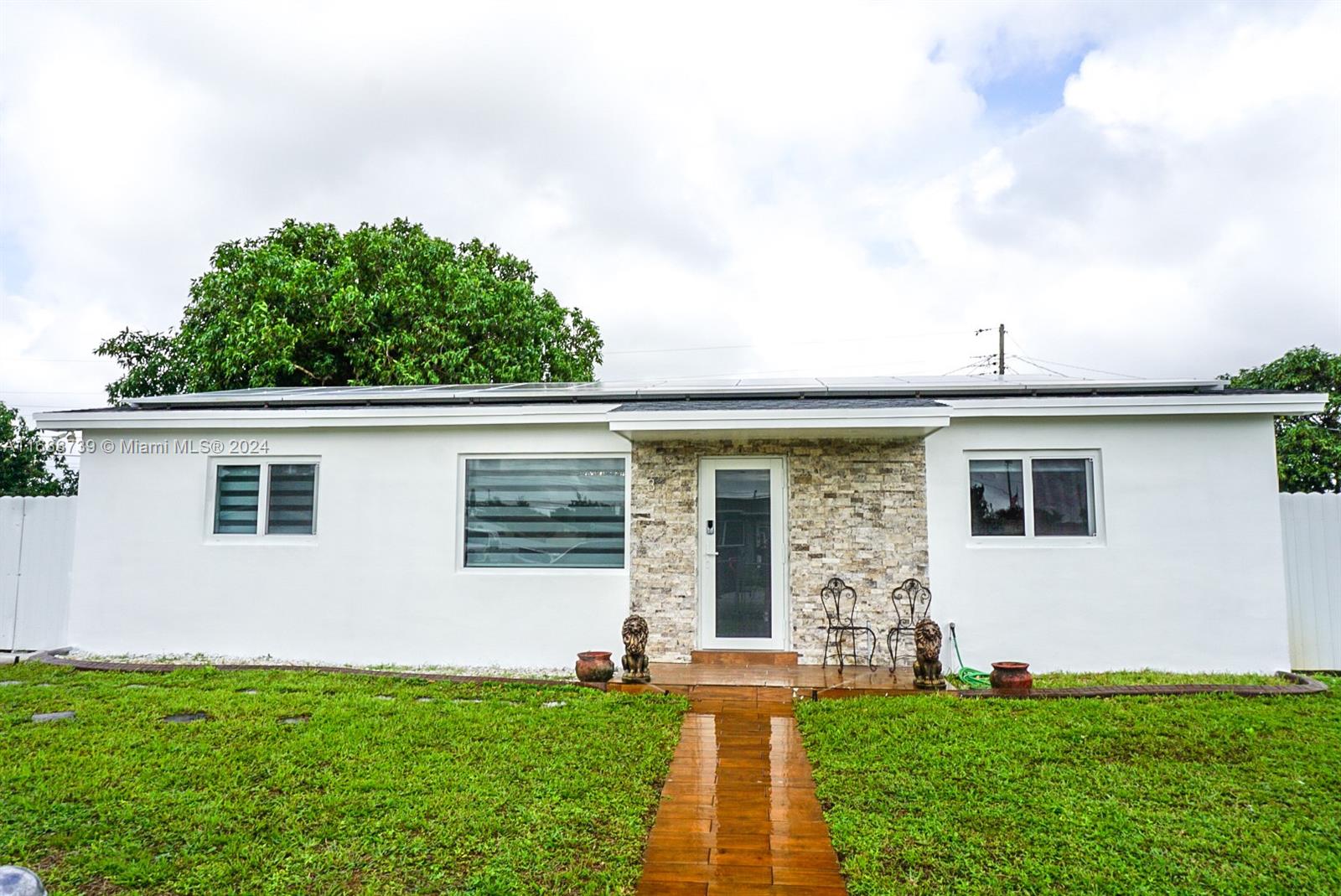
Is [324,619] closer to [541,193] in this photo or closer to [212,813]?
[212,813]

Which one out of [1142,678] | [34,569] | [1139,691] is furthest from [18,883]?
[34,569]

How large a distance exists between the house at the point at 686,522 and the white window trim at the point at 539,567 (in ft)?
0.09

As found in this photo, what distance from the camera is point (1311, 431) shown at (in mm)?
13641

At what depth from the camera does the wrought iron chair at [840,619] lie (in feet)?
24.8

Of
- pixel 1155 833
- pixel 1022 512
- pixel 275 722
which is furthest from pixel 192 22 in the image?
pixel 1155 833

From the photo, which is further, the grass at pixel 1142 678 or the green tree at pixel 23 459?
the green tree at pixel 23 459

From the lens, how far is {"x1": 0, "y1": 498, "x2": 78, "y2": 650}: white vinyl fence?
28.9 feet

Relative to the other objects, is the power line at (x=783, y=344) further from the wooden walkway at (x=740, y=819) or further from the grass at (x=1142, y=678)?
the wooden walkway at (x=740, y=819)

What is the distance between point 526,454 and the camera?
8.33 meters

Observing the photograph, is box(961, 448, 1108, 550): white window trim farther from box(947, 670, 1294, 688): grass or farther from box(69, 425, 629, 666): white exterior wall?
box(69, 425, 629, 666): white exterior wall

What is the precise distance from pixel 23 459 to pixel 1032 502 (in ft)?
75.2

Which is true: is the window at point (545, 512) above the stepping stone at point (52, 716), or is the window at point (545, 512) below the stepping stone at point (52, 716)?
above

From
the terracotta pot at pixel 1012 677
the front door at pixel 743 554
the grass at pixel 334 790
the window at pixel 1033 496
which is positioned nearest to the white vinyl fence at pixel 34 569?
the grass at pixel 334 790

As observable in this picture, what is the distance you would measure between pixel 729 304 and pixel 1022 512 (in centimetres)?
1371
